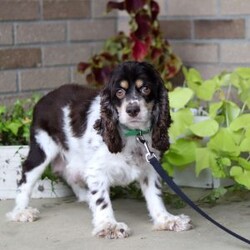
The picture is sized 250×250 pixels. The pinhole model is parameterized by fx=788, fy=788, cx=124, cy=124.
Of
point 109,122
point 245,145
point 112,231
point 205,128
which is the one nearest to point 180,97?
point 205,128

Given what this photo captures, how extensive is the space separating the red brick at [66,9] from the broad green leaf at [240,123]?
2610 mm

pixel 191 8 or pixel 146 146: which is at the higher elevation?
pixel 191 8

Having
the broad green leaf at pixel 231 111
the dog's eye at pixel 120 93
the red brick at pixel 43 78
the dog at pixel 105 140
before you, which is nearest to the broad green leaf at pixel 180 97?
the broad green leaf at pixel 231 111

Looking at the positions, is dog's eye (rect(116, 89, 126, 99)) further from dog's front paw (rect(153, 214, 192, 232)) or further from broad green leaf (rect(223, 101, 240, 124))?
broad green leaf (rect(223, 101, 240, 124))

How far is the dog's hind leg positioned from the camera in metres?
5.98

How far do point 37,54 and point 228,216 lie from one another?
305 centimetres

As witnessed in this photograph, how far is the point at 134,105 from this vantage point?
5059mm

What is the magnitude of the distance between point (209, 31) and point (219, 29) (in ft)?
0.41

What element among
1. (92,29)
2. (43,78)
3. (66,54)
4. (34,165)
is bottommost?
(34,165)

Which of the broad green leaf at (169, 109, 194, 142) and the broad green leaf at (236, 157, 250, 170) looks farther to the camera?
the broad green leaf at (169, 109, 194, 142)

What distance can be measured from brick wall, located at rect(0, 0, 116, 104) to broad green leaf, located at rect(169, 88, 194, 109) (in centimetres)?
190

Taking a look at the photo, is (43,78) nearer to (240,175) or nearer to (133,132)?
(240,175)

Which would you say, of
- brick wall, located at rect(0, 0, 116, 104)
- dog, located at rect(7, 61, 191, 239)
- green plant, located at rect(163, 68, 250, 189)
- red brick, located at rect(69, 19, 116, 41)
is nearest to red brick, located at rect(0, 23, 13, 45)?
brick wall, located at rect(0, 0, 116, 104)

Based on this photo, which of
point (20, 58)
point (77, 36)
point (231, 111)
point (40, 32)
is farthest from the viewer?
point (77, 36)
